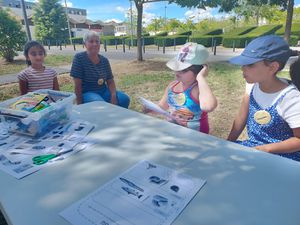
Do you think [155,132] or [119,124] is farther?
[119,124]

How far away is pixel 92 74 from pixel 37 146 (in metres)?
1.99

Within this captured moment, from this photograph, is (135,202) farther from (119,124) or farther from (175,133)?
(119,124)

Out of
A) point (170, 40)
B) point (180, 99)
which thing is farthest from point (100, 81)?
point (170, 40)

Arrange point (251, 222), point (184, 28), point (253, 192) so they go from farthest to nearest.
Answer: point (184, 28)
point (253, 192)
point (251, 222)

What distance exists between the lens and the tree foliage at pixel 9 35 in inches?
440

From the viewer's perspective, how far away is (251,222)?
0.85m

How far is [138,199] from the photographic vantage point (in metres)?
0.96

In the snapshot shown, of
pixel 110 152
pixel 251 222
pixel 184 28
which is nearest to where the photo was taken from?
pixel 251 222

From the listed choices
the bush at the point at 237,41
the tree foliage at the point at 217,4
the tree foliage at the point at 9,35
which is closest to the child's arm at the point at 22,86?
the tree foliage at the point at 217,4

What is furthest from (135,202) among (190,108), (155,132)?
(190,108)

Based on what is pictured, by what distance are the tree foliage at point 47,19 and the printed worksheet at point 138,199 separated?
39.6 metres

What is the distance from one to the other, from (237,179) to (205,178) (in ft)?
0.43

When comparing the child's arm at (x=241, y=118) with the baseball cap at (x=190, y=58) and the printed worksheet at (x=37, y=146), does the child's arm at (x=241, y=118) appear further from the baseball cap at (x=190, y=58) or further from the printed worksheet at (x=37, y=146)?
the printed worksheet at (x=37, y=146)

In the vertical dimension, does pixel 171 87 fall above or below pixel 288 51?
below
